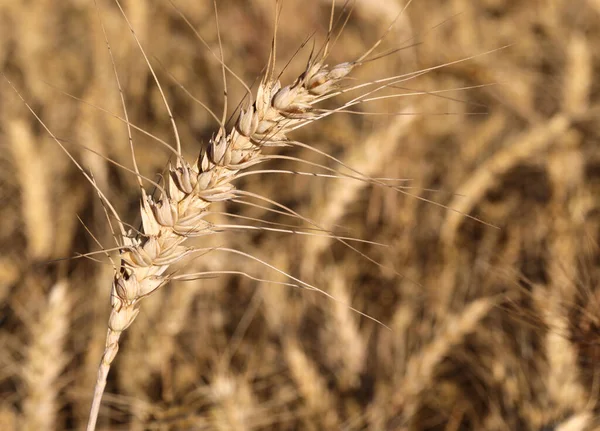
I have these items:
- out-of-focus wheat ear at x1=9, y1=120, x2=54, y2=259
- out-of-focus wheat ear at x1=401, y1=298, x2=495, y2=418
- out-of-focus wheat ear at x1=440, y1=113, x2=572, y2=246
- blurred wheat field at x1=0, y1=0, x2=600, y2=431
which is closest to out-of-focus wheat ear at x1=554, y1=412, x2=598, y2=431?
blurred wheat field at x1=0, y1=0, x2=600, y2=431

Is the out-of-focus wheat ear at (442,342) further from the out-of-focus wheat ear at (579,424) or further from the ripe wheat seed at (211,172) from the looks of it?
the ripe wheat seed at (211,172)

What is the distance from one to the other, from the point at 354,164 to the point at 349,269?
0.30m

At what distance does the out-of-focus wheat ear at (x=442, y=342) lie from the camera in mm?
1215

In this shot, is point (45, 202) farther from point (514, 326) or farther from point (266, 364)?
point (514, 326)

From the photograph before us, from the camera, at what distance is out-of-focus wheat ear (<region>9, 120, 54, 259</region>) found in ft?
4.21

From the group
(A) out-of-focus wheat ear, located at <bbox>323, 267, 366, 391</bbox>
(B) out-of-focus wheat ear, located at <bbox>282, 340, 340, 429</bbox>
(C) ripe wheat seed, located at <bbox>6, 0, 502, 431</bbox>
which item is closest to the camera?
(C) ripe wheat seed, located at <bbox>6, 0, 502, 431</bbox>

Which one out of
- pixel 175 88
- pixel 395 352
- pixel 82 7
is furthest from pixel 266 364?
pixel 82 7

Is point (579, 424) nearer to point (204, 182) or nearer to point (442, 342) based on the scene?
point (442, 342)

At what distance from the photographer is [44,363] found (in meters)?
1.03

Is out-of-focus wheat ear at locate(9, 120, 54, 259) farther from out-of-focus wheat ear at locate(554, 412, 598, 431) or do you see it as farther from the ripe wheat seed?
out-of-focus wheat ear at locate(554, 412, 598, 431)

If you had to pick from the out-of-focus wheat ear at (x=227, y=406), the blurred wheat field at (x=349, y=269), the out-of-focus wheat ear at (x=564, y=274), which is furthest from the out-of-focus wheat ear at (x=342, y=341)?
the out-of-focus wheat ear at (x=564, y=274)

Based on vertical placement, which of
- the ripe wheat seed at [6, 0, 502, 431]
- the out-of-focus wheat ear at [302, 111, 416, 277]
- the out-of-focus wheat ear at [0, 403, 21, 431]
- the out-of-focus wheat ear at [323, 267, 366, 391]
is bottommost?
the out-of-focus wheat ear at [323, 267, 366, 391]

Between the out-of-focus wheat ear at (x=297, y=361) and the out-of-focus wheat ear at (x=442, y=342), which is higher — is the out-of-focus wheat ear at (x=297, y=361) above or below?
above

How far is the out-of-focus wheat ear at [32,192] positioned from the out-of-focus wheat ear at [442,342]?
2.44ft
